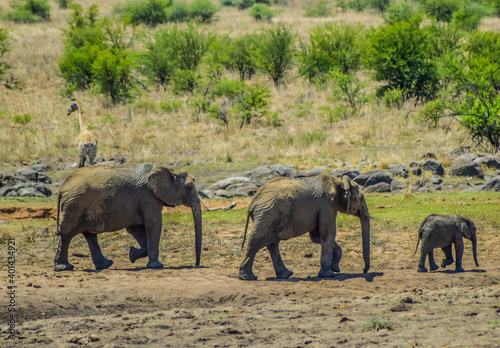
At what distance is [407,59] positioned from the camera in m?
33.7

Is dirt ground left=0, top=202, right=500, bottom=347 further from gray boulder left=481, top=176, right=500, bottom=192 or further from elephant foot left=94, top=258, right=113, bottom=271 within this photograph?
gray boulder left=481, top=176, right=500, bottom=192

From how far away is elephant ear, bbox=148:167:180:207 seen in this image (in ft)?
33.5

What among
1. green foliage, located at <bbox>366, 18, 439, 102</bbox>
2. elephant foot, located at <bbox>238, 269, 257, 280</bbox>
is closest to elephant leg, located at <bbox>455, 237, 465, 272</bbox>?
elephant foot, located at <bbox>238, 269, 257, 280</bbox>

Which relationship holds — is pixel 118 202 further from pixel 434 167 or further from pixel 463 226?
pixel 434 167

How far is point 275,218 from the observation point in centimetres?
946

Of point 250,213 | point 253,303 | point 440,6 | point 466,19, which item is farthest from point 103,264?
point 440,6

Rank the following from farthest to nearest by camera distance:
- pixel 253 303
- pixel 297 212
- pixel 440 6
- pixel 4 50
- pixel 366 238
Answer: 1. pixel 440 6
2. pixel 4 50
3. pixel 366 238
4. pixel 297 212
5. pixel 253 303

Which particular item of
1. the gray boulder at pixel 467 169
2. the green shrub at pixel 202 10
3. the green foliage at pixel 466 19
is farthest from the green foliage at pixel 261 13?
the gray boulder at pixel 467 169

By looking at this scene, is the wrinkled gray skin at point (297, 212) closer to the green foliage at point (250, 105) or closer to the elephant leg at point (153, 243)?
the elephant leg at point (153, 243)

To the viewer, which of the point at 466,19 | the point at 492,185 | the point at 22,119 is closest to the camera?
the point at 492,185

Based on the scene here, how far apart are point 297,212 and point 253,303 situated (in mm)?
1830

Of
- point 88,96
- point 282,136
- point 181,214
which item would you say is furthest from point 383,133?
point 88,96

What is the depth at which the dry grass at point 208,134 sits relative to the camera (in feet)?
81.9

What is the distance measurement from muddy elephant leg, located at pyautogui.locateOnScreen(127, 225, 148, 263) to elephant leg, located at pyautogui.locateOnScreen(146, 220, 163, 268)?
332 mm
